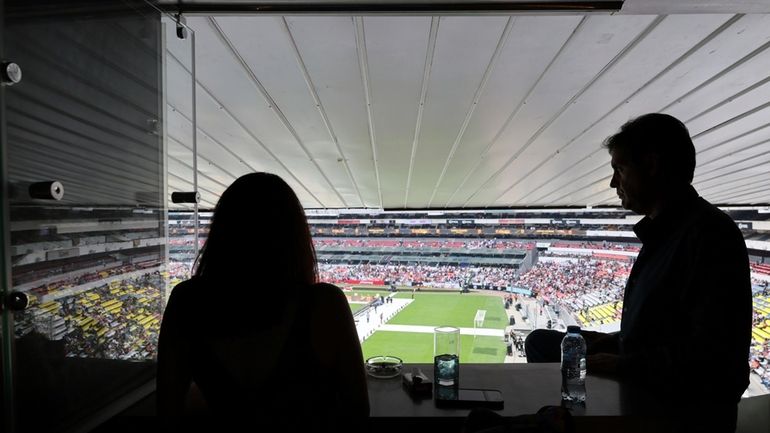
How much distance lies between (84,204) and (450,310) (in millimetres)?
21892

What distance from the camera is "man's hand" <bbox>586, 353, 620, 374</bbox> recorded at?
1511 mm

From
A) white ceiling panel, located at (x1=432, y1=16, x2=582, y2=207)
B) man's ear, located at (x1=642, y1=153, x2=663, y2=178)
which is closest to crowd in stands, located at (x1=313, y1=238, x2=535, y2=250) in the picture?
white ceiling panel, located at (x1=432, y1=16, x2=582, y2=207)

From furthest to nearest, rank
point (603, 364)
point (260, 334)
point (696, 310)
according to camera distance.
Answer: point (603, 364), point (696, 310), point (260, 334)

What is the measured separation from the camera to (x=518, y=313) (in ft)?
69.2

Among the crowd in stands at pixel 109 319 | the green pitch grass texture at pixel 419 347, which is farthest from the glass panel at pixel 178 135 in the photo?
the green pitch grass texture at pixel 419 347

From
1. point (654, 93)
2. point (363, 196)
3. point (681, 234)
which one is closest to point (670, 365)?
point (681, 234)

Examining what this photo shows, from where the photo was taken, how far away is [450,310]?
73.0 feet

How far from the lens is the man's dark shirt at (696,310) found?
1194mm

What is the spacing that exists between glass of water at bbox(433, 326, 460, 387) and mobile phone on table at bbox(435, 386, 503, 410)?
1.0 inches

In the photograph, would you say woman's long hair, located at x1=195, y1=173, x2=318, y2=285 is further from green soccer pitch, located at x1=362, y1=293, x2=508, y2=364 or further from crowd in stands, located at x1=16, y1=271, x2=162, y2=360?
green soccer pitch, located at x1=362, y1=293, x2=508, y2=364

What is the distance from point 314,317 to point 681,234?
3.60ft

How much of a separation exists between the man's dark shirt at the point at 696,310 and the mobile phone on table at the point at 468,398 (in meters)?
0.46

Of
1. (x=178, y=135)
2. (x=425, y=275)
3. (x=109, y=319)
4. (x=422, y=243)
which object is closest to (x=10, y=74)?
(x=109, y=319)

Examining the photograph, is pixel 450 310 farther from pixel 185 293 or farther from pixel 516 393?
pixel 185 293
